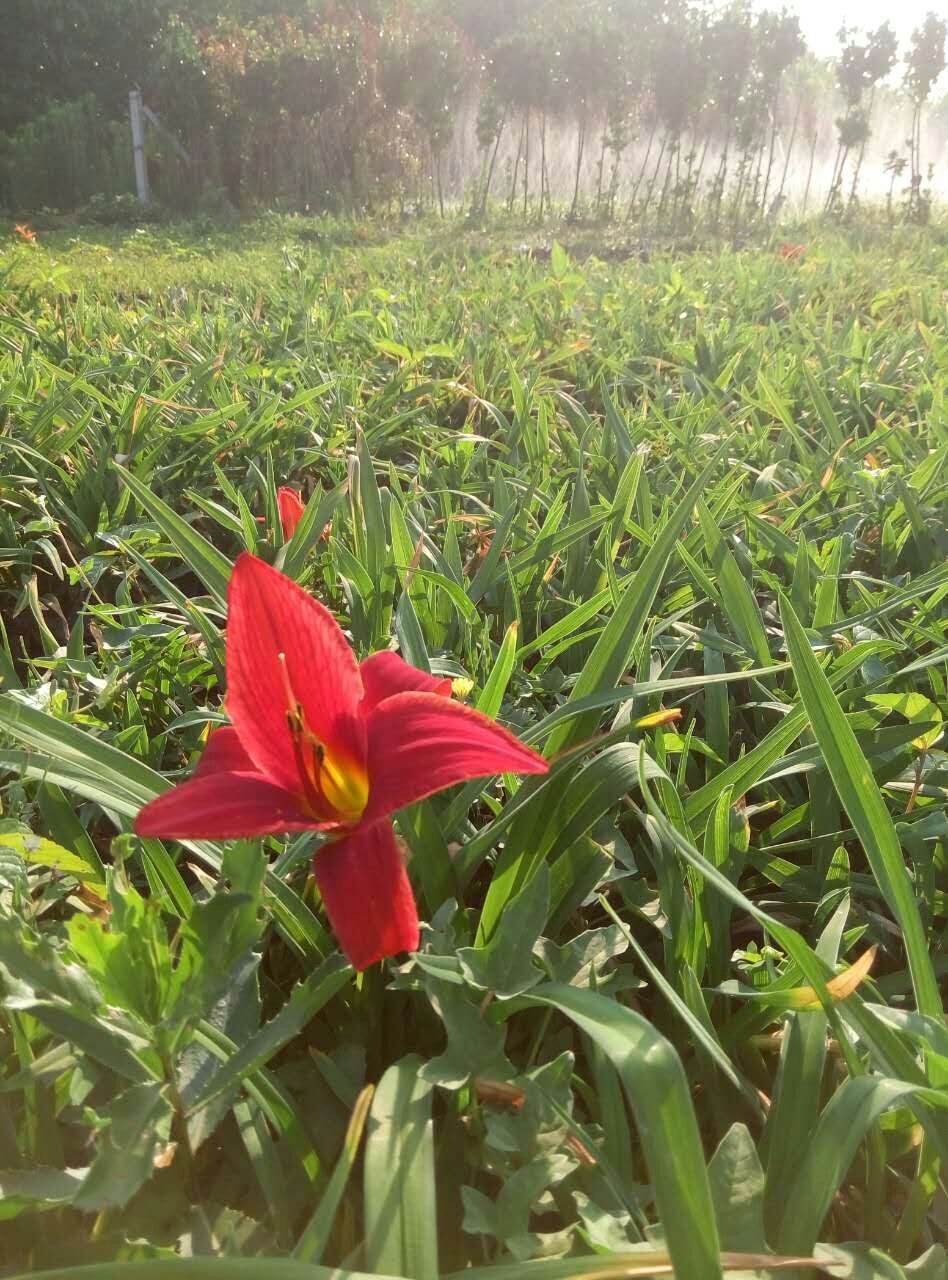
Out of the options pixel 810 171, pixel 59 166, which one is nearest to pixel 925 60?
pixel 810 171

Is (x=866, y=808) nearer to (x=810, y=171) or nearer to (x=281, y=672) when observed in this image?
(x=281, y=672)

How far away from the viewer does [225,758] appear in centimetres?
67

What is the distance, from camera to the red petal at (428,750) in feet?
1.95

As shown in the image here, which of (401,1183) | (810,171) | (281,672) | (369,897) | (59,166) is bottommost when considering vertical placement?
(401,1183)

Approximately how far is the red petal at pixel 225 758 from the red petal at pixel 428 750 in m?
0.10

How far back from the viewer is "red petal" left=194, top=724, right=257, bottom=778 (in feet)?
2.17

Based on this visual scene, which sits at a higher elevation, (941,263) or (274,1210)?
(941,263)

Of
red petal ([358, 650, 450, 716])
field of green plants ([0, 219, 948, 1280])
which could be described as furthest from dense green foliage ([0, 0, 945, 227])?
red petal ([358, 650, 450, 716])

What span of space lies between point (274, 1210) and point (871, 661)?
2.83ft

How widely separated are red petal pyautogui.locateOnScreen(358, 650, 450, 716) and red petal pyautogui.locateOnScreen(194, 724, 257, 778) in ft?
0.32

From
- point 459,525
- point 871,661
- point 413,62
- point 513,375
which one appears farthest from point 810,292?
point 413,62

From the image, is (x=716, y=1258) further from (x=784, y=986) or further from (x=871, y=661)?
(x=871, y=661)

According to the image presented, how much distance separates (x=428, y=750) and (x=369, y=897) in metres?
0.11

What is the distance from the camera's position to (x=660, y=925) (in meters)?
0.79
